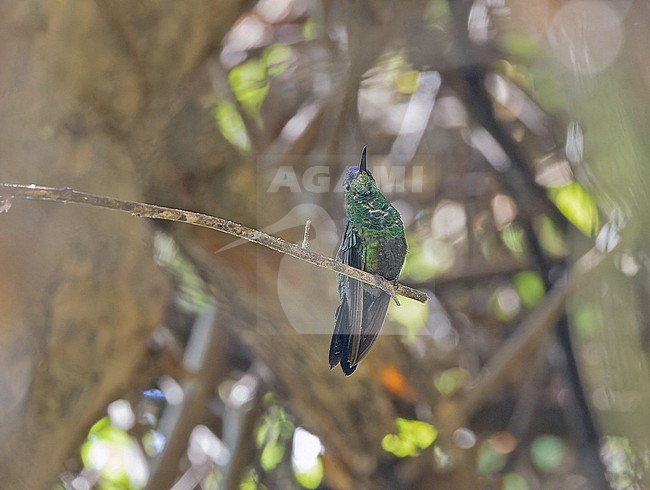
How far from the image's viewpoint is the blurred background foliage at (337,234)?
3.85 ft

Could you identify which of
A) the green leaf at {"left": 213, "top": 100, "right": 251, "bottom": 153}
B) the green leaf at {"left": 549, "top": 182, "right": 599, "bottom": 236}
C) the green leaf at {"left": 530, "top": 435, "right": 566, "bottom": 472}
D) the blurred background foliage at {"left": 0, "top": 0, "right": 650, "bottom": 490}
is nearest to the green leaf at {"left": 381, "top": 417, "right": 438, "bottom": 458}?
the blurred background foliage at {"left": 0, "top": 0, "right": 650, "bottom": 490}

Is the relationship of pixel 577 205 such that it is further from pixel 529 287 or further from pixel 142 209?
pixel 142 209

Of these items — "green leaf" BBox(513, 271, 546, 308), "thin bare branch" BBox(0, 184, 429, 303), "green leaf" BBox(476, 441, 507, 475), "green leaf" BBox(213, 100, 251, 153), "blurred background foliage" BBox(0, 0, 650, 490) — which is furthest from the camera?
"green leaf" BBox(513, 271, 546, 308)

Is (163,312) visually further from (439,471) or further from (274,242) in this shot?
(274,242)

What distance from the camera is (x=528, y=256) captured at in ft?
6.02

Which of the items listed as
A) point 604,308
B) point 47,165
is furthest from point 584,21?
point 47,165

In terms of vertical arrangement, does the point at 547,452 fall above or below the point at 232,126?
A: below

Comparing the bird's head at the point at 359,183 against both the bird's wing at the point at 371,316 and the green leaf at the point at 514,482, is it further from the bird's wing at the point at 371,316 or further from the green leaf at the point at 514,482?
the green leaf at the point at 514,482

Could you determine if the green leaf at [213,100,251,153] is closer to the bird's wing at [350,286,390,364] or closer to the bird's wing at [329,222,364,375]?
the bird's wing at [329,222,364,375]

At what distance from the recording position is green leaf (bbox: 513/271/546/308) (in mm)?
1806

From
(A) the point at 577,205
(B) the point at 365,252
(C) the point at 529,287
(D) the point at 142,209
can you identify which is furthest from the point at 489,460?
(D) the point at 142,209

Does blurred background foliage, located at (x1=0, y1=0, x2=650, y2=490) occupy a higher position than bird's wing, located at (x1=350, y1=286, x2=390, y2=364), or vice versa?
bird's wing, located at (x1=350, y1=286, x2=390, y2=364)

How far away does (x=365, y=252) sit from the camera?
0.99 metres

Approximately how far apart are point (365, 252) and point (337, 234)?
21 cm
